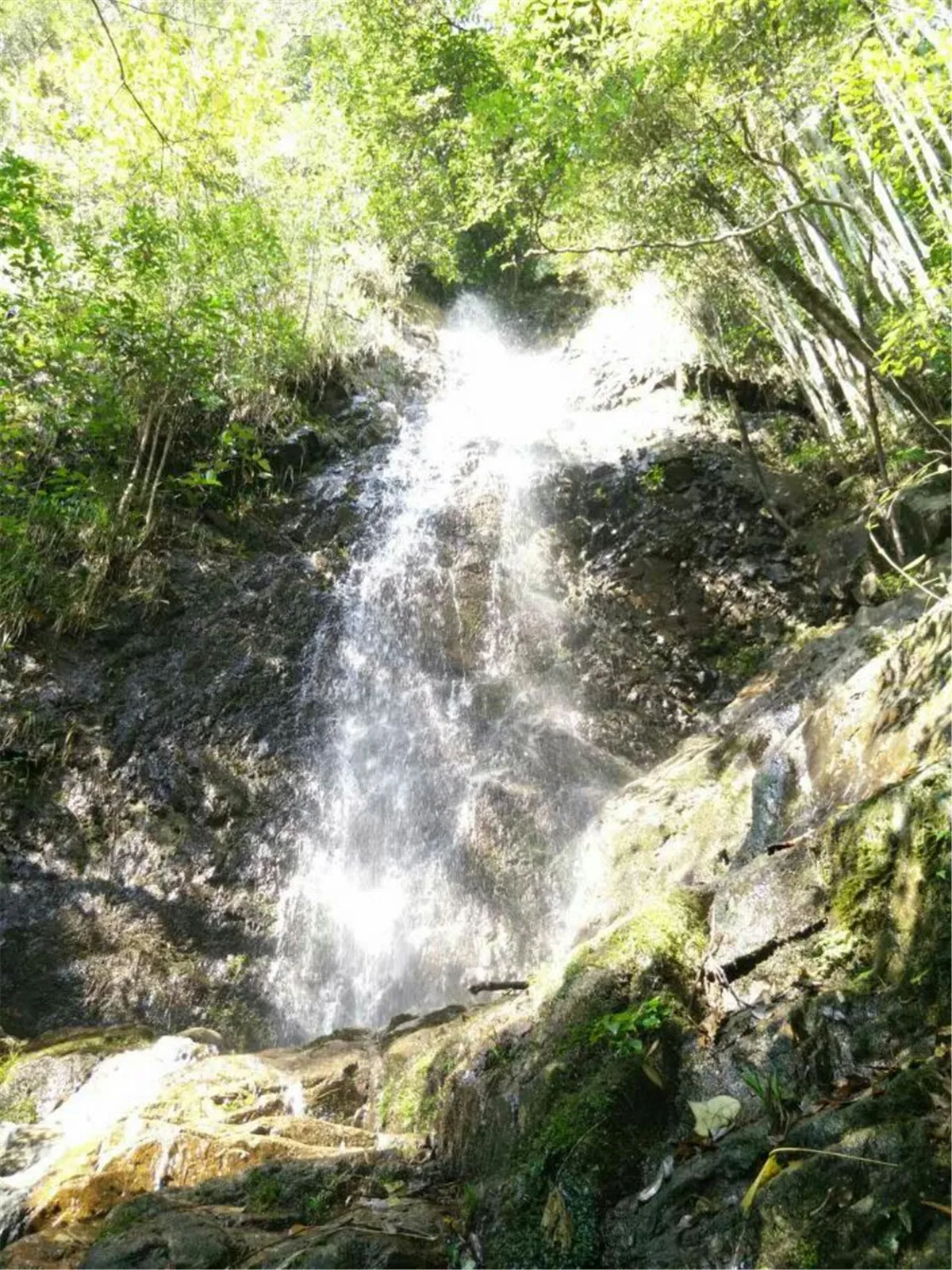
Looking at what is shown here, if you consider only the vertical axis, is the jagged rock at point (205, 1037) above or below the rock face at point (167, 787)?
below

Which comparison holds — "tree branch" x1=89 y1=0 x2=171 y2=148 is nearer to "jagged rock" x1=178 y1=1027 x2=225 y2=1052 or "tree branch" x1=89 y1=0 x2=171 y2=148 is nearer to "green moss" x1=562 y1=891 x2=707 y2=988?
"green moss" x1=562 y1=891 x2=707 y2=988

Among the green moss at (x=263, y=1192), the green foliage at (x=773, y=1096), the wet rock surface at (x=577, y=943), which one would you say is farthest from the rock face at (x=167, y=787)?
the green foliage at (x=773, y=1096)

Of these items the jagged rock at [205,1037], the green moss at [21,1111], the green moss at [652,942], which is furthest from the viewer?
the jagged rock at [205,1037]

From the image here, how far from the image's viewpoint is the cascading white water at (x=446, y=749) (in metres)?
6.55

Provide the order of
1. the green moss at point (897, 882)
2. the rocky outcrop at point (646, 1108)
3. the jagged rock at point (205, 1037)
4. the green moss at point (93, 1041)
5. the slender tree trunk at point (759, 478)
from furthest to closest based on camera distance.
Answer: the slender tree trunk at point (759, 478), the jagged rock at point (205, 1037), the green moss at point (93, 1041), the green moss at point (897, 882), the rocky outcrop at point (646, 1108)

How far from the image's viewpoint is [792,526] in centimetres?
959

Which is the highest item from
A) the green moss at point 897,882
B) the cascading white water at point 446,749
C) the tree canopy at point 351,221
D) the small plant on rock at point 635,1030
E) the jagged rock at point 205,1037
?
the tree canopy at point 351,221

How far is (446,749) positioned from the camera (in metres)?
8.20

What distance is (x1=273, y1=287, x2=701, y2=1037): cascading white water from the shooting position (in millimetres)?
6547

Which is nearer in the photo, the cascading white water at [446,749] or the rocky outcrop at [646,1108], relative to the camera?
the rocky outcrop at [646,1108]

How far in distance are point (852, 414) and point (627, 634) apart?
407 centimetres

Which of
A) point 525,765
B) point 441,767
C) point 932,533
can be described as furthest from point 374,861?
point 932,533

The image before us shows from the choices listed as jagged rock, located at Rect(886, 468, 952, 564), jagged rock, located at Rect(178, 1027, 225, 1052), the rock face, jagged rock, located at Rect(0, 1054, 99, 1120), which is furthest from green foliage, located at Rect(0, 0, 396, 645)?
jagged rock, located at Rect(886, 468, 952, 564)

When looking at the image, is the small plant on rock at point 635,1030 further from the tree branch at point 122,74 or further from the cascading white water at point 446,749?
the tree branch at point 122,74
